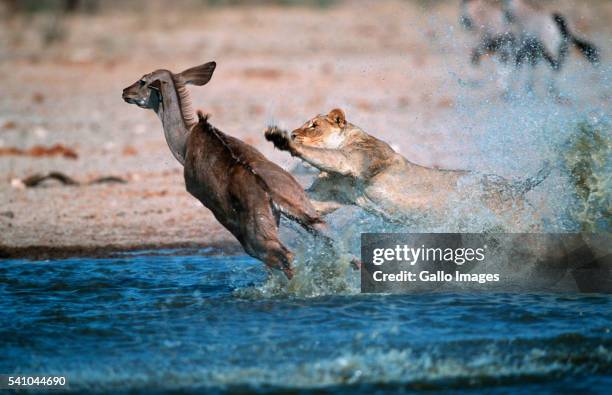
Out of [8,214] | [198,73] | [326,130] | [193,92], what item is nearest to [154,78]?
[198,73]

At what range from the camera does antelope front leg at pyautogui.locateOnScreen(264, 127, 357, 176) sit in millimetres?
6632

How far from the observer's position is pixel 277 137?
6617 millimetres

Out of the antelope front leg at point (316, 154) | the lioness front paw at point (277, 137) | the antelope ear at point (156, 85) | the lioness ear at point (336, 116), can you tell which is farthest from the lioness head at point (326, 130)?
the antelope ear at point (156, 85)

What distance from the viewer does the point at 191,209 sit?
10.6 m

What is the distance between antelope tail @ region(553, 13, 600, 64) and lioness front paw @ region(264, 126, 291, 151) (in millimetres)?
4495

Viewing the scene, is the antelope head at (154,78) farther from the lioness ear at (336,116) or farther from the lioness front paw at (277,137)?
the lioness front paw at (277,137)

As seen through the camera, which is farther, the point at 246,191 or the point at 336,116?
the point at 336,116

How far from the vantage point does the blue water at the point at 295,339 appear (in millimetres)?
5680

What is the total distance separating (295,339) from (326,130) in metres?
2.03

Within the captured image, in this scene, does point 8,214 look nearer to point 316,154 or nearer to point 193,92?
point 316,154

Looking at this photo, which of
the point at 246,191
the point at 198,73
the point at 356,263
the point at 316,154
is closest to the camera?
the point at 246,191

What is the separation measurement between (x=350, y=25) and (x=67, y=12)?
7.78 metres

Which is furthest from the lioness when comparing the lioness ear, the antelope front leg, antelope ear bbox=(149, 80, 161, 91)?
antelope ear bbox=(149, 80, 161, 91)

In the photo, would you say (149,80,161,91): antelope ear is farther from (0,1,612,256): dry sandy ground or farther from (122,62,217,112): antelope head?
(0,1,612,256): dry sandy ground
